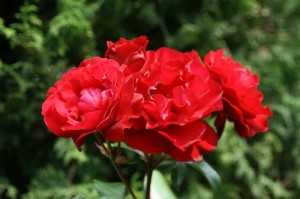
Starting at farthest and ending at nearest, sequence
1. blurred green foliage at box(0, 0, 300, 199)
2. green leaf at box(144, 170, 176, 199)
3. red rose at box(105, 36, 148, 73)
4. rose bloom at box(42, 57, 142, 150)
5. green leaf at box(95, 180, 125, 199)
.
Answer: blurred green foliage at box(0, 0, 300, 199) → green leaf at box(144, 170, 176, 199) → green leaf at box(95, 180, 125, 199) → red rose at box(105, 36, 148, 73) → rose bloom at box(42, 57, 142, 150)

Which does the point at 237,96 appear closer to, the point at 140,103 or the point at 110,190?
the point at 140,103

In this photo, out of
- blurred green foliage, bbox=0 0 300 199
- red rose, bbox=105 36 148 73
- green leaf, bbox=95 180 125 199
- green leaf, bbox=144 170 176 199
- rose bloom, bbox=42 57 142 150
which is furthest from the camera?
blurred green foliage, bbox=0 0 300 199

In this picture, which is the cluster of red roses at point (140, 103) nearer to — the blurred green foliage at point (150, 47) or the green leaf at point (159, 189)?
the blurred green foliage at point (150, 47)

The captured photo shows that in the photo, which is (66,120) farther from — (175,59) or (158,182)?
(158,182)

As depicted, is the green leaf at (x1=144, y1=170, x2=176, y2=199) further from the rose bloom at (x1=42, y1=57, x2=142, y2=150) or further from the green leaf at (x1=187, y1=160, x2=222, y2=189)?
the rose bloom at (x1=42, y1=57, x2=142, y2=150)

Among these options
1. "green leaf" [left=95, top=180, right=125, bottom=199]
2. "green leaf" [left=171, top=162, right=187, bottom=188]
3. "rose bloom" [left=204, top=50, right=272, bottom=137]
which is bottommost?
"green leaf" [left=171, top=162, right=187, bottom=188]

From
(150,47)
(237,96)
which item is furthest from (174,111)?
(150,47)

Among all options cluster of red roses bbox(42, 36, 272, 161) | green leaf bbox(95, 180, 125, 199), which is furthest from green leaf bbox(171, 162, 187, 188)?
cluster of red roses bbox(42, 36, 272, 161)
